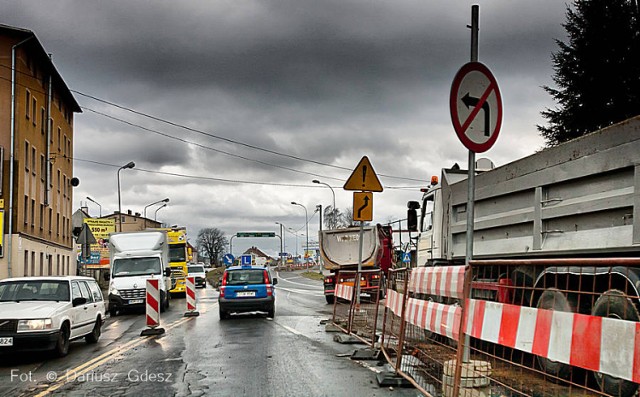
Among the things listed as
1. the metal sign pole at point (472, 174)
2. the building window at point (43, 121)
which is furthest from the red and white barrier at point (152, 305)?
the building window at point (43, 121)

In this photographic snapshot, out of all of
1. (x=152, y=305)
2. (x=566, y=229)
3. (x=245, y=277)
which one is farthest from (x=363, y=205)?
(x=566, y=229)

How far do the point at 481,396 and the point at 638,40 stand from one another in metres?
29.3

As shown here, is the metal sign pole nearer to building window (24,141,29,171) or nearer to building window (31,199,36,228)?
building window (24,141,29,171)

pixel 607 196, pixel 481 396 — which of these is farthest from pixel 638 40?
pixel 481 396

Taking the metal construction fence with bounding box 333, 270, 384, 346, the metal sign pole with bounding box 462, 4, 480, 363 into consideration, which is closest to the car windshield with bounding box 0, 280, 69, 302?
the metal construction fence with bounding box 333, 270, 384, 346

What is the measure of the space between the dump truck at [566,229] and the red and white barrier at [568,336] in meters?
0.13

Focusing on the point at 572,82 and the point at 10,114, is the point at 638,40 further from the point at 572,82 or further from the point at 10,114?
the point at 10,114

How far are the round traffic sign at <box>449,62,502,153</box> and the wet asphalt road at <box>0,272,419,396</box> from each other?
10.5 ft

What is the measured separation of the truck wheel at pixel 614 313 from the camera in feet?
14.6

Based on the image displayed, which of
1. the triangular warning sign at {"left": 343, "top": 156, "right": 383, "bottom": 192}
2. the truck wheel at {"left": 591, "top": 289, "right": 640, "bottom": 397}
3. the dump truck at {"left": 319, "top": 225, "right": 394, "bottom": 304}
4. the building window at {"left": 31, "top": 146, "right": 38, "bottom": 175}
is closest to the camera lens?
the truck wheel at {"left": 591, "top": 289, "right": 640, "bottom": 397}

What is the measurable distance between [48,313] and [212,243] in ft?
477

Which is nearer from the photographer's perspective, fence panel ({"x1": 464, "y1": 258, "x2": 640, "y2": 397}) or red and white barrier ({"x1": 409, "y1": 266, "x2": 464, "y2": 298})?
fence panel ({"x1": 464, "y1": 258, "x2": 640, "y2": 397})

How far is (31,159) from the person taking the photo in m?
40.8

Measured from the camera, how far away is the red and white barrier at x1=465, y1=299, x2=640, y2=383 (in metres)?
3.93
